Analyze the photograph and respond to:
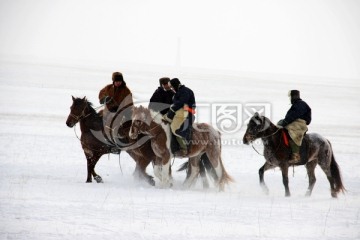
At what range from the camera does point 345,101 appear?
162ft

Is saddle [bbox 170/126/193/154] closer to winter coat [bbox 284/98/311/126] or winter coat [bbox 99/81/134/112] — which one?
winter coat [bbox 99/81/134/112]

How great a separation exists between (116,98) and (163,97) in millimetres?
1153

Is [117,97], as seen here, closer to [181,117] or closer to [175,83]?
[175,83]

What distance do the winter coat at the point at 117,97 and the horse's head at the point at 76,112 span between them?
673mm

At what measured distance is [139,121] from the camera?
13.6m

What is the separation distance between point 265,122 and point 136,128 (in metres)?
2.83

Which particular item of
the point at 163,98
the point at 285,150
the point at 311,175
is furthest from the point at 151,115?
the point at 311,175

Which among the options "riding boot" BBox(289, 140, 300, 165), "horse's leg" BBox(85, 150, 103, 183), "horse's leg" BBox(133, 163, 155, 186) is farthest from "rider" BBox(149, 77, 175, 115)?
"riding boot" BBox(289, 140, 300, 165)

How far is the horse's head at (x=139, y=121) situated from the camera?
13617 mm

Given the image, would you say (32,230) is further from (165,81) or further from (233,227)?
(165,81)

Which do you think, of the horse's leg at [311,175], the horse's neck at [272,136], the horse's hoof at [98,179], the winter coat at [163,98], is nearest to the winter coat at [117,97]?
the winter coat at [163,98]

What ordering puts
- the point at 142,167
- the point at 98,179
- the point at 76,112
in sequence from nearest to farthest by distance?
the point at 76,112, the point at 98,179, the point at 142,167


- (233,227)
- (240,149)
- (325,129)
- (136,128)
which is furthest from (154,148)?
(325,129)

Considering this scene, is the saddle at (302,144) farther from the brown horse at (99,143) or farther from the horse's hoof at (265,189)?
the brown horse at (99,143)
